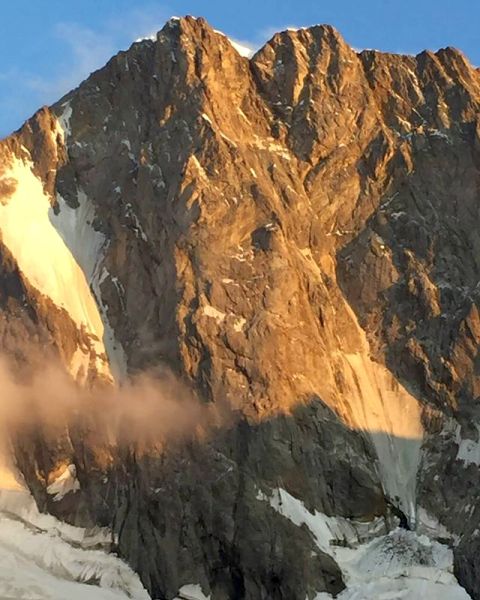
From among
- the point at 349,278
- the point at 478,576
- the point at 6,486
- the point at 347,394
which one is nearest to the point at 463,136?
the point at 349,278

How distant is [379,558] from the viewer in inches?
2965

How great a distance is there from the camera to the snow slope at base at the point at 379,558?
73.1 metres

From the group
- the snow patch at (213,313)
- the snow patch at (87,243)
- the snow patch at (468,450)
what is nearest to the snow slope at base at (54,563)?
the snow patch at (87,243)

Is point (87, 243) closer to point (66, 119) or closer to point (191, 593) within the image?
point (66, 119)

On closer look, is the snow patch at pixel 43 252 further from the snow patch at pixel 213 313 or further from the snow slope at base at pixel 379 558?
the snow slope at base at pixel 379 558

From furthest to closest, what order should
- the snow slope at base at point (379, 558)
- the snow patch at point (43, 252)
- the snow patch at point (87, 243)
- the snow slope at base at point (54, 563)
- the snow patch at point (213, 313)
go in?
the snow patch at point (43, 252)
the snow patch at point (87, 243)
the snow patch at point (213, 313)
the snow slope at base at point (54, 563)
the snow slope at base at point (379, 558)

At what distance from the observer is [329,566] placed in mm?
73938

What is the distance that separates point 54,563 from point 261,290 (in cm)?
2220

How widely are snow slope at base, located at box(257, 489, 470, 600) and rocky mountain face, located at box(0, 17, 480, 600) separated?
1.19 feet

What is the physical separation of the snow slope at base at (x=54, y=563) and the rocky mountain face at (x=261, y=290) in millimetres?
1112

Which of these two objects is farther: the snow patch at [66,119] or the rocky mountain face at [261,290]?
the snow patch at [66,119]

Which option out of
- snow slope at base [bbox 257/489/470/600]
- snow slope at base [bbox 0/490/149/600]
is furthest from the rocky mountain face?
snow slope at base [bbox 0/490/149/600]

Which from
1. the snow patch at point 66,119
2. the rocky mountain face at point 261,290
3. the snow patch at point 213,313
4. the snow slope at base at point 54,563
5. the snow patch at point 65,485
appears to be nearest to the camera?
the snow slope at base at point 54,563

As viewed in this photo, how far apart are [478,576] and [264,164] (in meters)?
34.7
